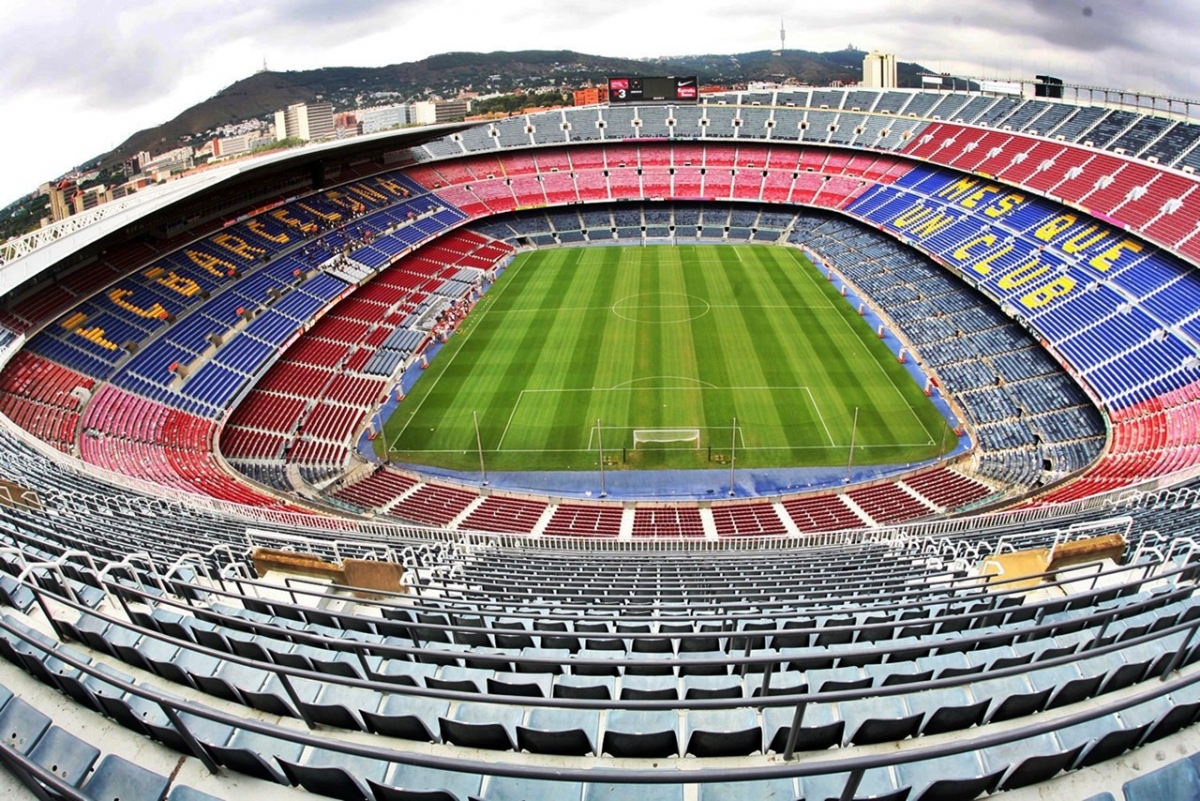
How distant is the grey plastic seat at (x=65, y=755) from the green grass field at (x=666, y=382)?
25948 mm

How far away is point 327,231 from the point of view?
177 feet

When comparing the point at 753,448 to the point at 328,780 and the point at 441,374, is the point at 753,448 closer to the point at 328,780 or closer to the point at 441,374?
the point at 441,374

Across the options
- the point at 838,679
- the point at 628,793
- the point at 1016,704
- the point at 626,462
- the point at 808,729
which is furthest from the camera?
the point at 626,462

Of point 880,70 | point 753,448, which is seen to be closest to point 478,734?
point 753,448

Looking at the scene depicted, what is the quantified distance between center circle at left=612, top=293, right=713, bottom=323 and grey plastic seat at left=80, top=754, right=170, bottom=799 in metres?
43.5

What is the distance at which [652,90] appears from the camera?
78.6 metres

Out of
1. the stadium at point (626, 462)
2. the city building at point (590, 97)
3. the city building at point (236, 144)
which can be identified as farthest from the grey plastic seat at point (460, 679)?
the city building at point (236, 144)

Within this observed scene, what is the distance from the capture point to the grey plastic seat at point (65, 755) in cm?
507

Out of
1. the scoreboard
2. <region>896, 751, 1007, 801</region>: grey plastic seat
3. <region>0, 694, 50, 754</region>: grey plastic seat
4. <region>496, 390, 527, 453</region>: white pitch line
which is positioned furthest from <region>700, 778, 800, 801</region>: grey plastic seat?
the scoreboard

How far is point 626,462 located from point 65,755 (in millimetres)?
26595

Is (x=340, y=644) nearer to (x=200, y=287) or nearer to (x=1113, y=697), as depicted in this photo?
(x=1113, y=697)

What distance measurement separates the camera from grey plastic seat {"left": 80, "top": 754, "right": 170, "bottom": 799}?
4.82 m

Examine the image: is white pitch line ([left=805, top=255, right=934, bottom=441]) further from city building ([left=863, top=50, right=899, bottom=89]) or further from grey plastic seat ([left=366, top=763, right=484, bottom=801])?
city building ([left=863, top=50, right=899, bottom=89])

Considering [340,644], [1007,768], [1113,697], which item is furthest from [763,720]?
[340,644]
